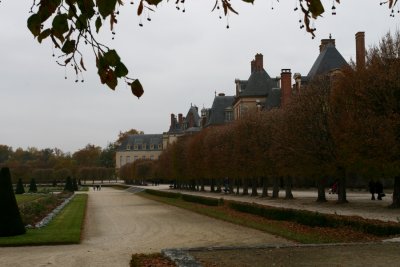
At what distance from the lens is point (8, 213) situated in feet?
46.6

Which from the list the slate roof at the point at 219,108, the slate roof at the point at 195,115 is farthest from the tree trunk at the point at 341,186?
the slate roof at the point at 195,115

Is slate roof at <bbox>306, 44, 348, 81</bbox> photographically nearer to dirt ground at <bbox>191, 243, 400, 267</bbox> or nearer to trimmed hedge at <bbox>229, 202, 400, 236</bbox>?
trimmed hedge at <bbox>229, 202, 400, 236</bbox>

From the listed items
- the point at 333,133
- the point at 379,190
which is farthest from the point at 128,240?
the point at 379,190

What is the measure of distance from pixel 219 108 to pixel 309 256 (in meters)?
54.5

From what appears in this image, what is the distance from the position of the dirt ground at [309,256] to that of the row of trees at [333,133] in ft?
30.6

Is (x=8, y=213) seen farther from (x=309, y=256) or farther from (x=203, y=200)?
(x=203, y=200)

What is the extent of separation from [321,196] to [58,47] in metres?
23.8

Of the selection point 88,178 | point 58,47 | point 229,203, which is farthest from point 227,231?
point 88,178

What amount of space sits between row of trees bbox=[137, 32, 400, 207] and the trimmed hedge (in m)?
4.05

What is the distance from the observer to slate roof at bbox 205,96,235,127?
62.6 meters

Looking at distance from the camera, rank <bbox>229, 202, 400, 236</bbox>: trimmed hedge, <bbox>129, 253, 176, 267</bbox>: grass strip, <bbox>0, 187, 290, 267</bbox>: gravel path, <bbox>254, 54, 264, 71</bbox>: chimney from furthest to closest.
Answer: <bbox>254, 54, 264, 71</bbox>: chimney
<bbox>229, 202, 400, 236</bbox>: trimmed hedge
<bbox>0, 187, 290, 267</bbox>: gravel path
<bbox>129, 253, 176, 267</bbox>: grass strip

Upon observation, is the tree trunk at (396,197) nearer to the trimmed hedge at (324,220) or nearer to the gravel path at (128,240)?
the trimmed hedge at (324,220)

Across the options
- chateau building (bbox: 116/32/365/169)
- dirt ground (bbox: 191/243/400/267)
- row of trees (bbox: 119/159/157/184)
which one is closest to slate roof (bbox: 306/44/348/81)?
chateau building (bbox: 116/32/365/169)

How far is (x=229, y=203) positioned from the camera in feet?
81.4
